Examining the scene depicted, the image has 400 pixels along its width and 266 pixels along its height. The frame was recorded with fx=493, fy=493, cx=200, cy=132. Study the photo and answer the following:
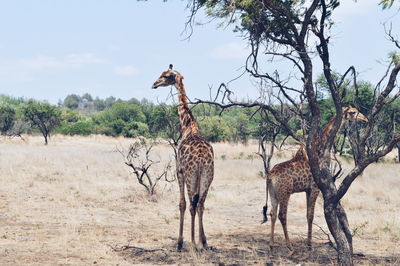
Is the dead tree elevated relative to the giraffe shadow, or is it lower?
elevated

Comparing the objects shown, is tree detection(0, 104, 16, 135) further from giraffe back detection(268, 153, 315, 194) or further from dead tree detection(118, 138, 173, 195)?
giraffe back detection(268, 153, 315, 194)

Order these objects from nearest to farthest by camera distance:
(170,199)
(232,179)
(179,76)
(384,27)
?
(384,27) < (179,76) < (170,199) < (232,179)

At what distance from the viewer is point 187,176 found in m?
9.54

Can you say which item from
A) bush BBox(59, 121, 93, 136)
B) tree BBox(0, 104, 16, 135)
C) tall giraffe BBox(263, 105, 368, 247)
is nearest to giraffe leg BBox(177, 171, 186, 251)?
tall giraffe BBox(263, 105, 368, 247)

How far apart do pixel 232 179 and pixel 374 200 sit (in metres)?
6.86

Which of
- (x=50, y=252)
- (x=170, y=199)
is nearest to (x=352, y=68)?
(x=50, y=252)

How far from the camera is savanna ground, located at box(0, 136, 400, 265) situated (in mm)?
9117

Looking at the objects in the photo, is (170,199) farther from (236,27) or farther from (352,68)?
(352,68)

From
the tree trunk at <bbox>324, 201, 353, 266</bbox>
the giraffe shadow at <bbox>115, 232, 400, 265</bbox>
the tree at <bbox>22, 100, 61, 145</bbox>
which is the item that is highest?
the tree at <bbox>22, 100, 61, 145</bbox>

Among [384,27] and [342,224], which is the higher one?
[384,27]

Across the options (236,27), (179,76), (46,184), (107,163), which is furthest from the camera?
(107,163)

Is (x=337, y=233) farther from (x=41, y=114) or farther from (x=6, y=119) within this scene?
(x=6, y=119)

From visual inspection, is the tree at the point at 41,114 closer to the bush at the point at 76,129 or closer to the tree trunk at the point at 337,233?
the bush at the point at 76,129

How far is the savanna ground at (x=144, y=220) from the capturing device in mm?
9117
